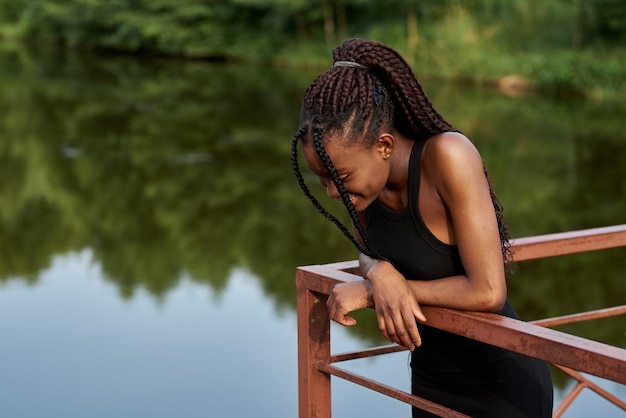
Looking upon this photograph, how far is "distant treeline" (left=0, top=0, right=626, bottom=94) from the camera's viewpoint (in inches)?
765

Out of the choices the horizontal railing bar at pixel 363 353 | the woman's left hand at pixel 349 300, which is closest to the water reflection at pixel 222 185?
the horizontal railing bar at pixel 363 353

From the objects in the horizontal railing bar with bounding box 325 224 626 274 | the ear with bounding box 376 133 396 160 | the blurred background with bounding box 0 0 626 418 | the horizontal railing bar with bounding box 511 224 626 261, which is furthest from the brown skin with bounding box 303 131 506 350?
the blurred background with bounding box 0 0 626 418

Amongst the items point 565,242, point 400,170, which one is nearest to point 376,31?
point 565,242

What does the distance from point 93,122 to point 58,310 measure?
29.5 ft

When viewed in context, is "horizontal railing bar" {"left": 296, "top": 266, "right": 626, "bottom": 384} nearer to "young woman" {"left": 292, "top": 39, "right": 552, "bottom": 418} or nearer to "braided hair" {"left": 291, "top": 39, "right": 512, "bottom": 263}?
"young woman" {"left": 292, "top": 39, "right": 552, "bottom": 418}

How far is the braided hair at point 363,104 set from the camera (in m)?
1.96

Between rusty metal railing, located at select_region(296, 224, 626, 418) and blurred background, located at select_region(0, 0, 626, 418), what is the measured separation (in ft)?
8.77

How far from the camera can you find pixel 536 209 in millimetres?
9750

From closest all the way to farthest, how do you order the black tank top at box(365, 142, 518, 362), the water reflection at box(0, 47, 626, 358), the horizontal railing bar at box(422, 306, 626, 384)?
1. the horizontal railing bar at box(422, 306, 626, 384)
2. the black tank top at box(365, 142, 518, 362)
3. the water reflection at box(0, 47, 626, 358)

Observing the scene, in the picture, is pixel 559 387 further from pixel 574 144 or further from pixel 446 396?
pixel 574 144

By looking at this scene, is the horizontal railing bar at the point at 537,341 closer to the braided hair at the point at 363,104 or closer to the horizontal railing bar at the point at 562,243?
the braided hair at the point at 363,104

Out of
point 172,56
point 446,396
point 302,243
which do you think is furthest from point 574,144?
point 172,56

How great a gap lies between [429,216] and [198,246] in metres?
6.45

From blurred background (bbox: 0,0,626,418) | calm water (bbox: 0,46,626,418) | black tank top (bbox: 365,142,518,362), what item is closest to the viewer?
black tank top (bbox: 365,142,518,362)
